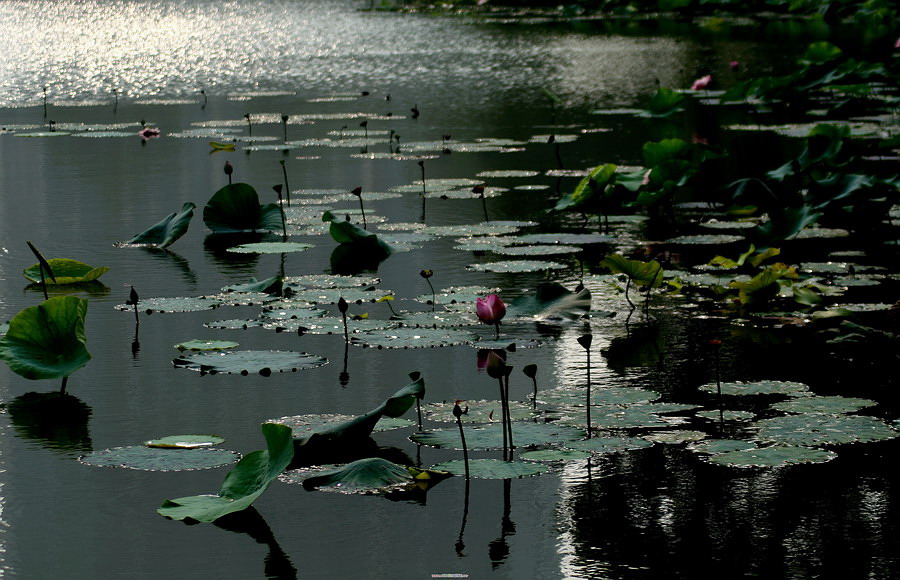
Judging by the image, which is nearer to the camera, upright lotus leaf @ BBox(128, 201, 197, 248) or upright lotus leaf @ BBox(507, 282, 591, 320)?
upright lotus leaf @ BBox(507, 282, 591, 320)

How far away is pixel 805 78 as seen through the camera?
1027 centimetres

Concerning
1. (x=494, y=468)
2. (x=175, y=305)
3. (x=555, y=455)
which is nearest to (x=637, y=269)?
(x=175, y=305)

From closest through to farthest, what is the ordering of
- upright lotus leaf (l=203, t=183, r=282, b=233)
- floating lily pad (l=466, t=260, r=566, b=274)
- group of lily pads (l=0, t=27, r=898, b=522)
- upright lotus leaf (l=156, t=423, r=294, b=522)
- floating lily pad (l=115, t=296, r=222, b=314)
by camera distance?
upright lotus leaf (l=156, t=423, r=294, b=522), group of lily pads (l=0, t=27, r=898, b=522), floating lily pad (l=115, t=296, r=222, b=314), floating lily pad (l=466, t=260, r=566, b=274), upright lotus leaf (l=203, t=183, r=282, b=233)

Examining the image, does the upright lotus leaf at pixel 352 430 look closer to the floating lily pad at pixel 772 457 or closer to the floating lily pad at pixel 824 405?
the floating lily pad at pixel 772 457

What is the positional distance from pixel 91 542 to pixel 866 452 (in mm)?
1461

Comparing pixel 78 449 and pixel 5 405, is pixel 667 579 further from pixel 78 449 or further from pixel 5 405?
pixel 5 405

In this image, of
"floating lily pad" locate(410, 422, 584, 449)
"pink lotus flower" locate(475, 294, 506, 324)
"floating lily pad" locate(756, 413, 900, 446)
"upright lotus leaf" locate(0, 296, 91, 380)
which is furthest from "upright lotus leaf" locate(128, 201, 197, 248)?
"floating lily pad" locate(756, 413, 900, 446)

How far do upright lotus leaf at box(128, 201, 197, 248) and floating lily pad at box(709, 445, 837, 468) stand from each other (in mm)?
2827

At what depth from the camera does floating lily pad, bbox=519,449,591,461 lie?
2.64 meters

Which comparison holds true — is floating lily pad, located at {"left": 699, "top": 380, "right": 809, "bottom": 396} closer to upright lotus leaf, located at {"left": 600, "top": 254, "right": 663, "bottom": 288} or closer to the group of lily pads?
the group of lily pads

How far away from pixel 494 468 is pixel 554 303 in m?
1.33

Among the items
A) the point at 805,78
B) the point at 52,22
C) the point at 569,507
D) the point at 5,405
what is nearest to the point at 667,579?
the point at 569,507

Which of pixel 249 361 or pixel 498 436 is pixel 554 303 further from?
pixel 498 436

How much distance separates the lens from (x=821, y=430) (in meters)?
2.81
